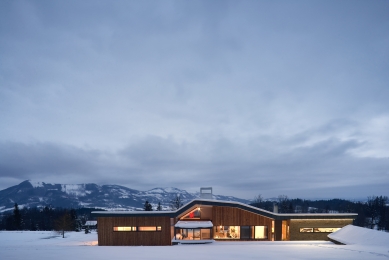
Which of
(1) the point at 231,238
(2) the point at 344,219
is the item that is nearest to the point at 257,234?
(1) the point at 231,238

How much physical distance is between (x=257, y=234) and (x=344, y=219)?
Answer: 9.31 meters

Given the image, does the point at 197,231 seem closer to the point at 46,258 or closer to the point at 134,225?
the point at 134,225

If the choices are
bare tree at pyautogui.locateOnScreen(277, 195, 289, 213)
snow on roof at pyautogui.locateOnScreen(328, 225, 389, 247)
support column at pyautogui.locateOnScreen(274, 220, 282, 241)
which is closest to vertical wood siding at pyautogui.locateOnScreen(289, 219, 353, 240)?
support column at pyautogui.locateOnScreen(274, 220, 282, 241)

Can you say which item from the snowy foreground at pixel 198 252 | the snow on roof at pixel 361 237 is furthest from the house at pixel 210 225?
the snowy foreground at pixel 198 252

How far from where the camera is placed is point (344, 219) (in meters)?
26.2

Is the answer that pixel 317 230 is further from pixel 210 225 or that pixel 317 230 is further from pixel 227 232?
pixel 210 225

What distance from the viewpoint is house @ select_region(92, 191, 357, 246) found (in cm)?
2394

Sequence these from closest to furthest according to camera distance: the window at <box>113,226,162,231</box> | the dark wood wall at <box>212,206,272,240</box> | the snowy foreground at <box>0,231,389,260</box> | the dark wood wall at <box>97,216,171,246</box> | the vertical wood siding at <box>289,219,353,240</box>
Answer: the snowy foreground at <box>0,231,389,260</box>, the dark wood wall at <box>97,216,171,246</box>, the window at <box>113,226,162,231</box>, the vertical wood siding at <box>289,219,353,240</box>, the dark wood wall at <box>212,206,272,240</box>

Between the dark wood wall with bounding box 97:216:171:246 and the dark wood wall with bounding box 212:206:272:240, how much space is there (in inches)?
233

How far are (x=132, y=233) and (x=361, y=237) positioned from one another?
63.7 feet

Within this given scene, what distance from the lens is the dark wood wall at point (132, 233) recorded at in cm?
2370

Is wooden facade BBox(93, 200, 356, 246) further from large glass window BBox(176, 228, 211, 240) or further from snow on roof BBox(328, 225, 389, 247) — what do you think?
snow on roof BBox(328, 225, 389, 247)

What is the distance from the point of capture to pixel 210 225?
25266mm

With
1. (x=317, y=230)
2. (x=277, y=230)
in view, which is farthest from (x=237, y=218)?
(x=317, y=230)
